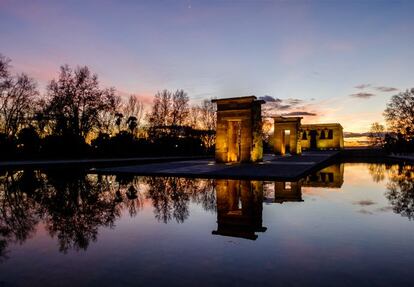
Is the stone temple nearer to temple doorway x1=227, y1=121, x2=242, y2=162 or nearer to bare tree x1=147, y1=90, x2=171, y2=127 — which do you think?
temple doorway x1=227, y1=121, x2=242, y2=162

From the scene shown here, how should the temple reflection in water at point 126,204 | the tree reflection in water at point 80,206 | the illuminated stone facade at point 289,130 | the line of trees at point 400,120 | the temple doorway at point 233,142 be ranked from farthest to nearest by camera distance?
the line of trees at point 400,120
the illuminated stone facade at point 289,130
the temple doorway at point 233,142
the temple reflection in water at point 126,204
the tree reflection in water at point 80,206

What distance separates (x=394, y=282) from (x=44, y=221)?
19.9 ft

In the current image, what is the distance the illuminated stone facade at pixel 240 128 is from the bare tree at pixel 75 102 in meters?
19.7

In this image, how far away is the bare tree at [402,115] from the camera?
41938mm

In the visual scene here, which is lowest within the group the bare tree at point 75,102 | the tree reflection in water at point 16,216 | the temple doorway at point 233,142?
the tree reflection in water at point 16,216

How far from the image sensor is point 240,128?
68.6ft

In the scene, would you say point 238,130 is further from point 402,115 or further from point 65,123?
point 402,115

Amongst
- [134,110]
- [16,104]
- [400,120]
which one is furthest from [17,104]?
[400,120]

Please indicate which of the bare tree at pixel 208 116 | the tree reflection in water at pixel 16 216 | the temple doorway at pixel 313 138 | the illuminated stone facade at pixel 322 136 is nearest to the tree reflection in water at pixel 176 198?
the tree reflection in water at pixel 16 216

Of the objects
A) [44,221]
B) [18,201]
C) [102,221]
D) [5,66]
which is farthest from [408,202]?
[5,66]

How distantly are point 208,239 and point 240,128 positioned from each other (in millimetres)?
16360

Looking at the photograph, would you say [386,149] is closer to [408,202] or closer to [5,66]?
[408,202]

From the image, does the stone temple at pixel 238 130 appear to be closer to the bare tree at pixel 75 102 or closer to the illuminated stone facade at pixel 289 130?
the illuminated stone facade at pixel 289 130

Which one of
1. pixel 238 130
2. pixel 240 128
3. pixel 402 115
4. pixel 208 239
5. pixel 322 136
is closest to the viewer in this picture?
pixel 208 239
